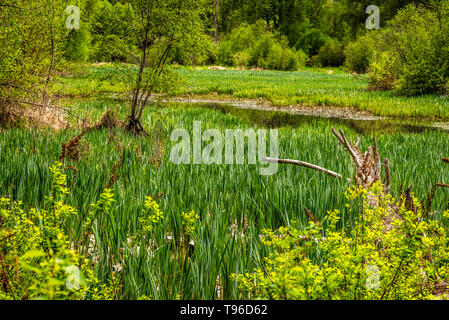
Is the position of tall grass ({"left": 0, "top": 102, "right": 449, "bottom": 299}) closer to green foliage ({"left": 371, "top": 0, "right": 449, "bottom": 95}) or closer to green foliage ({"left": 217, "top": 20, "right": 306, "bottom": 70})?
green foliage ({"left": 371, "top": 0, "right": 449, "bottom": 95})

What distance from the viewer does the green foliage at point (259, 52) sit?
45.2 m

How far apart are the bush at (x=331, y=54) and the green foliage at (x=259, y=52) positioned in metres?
7.76

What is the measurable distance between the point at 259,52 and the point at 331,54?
1482 cm

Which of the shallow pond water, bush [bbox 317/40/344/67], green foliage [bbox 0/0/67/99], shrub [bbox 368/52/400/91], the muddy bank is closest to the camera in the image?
green foliage [bbox 0/0/67/99]

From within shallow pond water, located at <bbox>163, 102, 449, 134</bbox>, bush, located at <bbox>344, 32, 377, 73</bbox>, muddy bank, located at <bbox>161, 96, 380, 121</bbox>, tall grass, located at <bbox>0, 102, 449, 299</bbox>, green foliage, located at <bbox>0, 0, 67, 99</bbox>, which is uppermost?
bush, located at <bbox>344, 32, 377, 73</bbox>

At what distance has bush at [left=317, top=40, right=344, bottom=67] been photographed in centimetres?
5506

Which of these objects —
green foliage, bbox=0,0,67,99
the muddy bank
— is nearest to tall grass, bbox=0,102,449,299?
green foliage, bbox=0,0,67,99

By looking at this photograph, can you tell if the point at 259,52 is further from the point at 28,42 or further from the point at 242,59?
the point at 28,42

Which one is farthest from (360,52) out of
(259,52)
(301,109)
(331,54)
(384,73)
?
(301,109)

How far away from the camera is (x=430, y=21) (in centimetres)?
1806

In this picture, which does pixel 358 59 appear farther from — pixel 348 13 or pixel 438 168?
pixel 438 168

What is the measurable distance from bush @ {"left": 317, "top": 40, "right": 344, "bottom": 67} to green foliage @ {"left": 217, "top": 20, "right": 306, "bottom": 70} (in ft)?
25.4

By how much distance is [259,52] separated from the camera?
47469 mm
